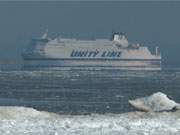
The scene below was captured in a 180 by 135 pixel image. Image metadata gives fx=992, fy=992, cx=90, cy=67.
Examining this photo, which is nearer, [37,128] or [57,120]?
[37,128]

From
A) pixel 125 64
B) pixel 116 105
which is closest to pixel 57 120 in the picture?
pixel 116 105

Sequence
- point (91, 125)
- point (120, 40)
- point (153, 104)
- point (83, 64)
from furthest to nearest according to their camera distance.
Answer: point (120, 40) < point (83, 64) < point (153, 104) < point (91, 125)

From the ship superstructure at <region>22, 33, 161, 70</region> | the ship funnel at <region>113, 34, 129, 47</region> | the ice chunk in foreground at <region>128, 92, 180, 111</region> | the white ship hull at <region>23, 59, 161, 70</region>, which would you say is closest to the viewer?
the ice chunk in foreground at <region>128, 92, 180, 111</region>

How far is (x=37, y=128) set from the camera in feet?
58.7

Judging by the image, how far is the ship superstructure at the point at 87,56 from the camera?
327 feet

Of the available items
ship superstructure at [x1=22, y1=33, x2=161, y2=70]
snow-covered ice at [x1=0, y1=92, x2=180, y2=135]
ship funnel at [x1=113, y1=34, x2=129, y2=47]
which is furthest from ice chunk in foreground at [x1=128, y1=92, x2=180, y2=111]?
ship funnel at [x1=113, y1=34, x2=129, y2=47]

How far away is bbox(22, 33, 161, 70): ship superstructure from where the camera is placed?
99.8 metres

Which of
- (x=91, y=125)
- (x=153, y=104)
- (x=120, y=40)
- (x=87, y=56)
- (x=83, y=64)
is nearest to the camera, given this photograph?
(x=91, y=125)

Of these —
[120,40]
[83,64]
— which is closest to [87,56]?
[83,64]

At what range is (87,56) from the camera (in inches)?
3974

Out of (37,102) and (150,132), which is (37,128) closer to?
(150,132)

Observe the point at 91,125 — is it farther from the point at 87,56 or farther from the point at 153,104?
the point at 87,56

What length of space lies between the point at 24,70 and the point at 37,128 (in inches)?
3311

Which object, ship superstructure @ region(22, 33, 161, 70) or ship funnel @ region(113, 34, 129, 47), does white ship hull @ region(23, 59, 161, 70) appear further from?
ship funnel @ region(113, 34, 129, 47)
